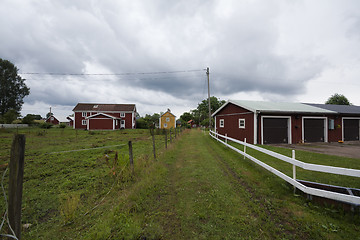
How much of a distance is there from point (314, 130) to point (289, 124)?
3.00 metres

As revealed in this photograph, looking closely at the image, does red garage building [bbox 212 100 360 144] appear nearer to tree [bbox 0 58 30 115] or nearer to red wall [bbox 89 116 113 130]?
red wall [bbox 89 116 113 130]

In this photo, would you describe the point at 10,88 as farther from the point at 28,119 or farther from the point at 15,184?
the point at 15,184

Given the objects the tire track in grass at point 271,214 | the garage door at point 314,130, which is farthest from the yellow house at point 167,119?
the tire track in grass at point 271,214

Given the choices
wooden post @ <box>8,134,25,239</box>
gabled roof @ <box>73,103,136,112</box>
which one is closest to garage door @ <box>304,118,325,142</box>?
wooden post @ <box>8,134,25,239</box>

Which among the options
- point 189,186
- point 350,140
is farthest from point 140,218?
point 350,140

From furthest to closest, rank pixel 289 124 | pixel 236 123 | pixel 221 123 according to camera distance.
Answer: pixel 221 123
pixel 236 123
pixel 289 124

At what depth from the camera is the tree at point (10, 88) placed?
36.4 m

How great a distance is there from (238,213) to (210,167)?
2.87 m

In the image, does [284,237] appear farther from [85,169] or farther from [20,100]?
[20,100]

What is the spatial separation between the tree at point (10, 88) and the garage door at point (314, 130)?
206ft

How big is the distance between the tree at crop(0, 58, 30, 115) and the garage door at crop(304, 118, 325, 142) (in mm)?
62830

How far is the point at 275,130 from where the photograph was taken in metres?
12.1

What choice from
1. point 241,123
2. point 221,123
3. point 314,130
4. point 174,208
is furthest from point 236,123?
point 174,208

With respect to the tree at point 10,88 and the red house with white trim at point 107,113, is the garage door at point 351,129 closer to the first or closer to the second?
the red house with white trim at point 107,113
